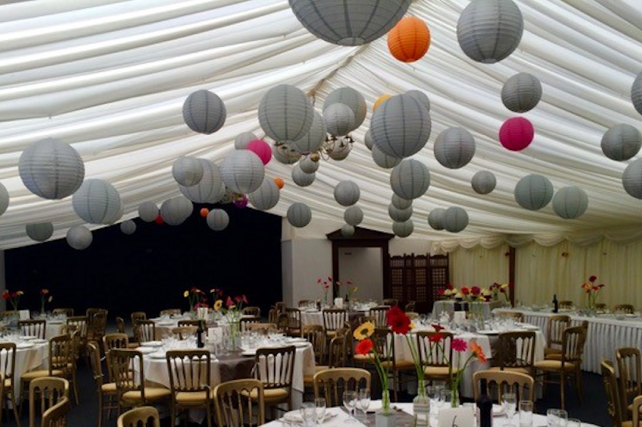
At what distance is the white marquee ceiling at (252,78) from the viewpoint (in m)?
4.80

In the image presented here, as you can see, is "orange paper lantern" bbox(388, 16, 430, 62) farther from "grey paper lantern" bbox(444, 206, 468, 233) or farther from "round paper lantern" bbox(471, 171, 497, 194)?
"grey paper lantern" bbox(444, 206, 468, 233)

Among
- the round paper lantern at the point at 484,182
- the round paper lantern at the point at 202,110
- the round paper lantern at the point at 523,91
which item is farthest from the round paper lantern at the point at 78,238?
the round paper lantern at the point at 523,91

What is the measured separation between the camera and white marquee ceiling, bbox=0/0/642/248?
4.80 meters

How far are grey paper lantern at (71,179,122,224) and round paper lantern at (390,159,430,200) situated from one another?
293 cm

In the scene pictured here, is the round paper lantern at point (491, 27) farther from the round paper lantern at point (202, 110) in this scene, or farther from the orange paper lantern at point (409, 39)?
the round paper lantern at point (202, 110)

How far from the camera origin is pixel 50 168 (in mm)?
4973

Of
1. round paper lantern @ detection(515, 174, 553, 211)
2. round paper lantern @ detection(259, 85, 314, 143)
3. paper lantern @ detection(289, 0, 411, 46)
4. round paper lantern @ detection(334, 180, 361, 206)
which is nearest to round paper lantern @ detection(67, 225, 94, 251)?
round paper lantern @ detection(334, 180, 361, 206)

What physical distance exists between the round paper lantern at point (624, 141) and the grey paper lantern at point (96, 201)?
4733mm

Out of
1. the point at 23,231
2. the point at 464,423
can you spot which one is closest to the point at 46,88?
the point at 464,423

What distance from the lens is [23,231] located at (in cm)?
1259

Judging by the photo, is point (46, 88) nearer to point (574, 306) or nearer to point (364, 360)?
point (364, 360)

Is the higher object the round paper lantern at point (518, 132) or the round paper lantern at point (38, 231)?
the round paper lantern at point (518, 132)

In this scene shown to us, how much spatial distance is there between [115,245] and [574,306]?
1226 centimetres

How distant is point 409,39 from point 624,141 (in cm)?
210
